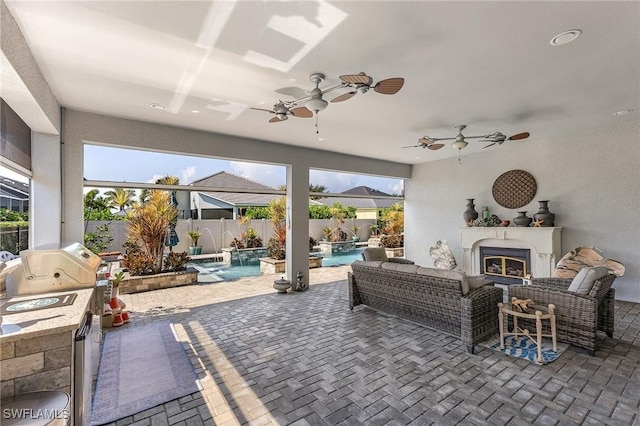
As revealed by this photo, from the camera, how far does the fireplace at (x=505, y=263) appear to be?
6367mm

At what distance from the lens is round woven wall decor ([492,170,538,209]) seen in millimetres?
6363

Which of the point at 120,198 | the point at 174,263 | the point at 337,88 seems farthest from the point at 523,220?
the point at 120,198

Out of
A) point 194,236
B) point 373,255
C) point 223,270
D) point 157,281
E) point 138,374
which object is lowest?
point 223,270

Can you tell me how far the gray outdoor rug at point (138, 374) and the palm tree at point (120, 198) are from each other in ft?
20.8

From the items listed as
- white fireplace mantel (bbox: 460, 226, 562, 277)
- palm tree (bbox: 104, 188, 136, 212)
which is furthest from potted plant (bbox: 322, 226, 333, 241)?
palm tree (bbox: 104, 188, 136, 212)

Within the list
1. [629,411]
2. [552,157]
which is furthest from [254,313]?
[552,157]

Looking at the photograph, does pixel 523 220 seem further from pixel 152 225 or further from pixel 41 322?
pixel 152 225

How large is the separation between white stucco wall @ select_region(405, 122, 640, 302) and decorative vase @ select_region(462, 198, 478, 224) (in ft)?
0.72

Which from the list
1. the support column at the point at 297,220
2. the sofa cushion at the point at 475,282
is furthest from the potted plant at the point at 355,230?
the sofa cushion at the point at 475,282

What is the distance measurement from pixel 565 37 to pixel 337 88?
1.97m

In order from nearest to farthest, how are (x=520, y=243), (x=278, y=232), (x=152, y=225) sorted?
(x=520, y=243) → (x=152, y=225) → (x=278, y=232)

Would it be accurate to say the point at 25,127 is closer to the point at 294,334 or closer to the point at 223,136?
the point at 223,136

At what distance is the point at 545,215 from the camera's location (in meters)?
5.93

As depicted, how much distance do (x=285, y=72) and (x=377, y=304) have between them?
11.3ft
